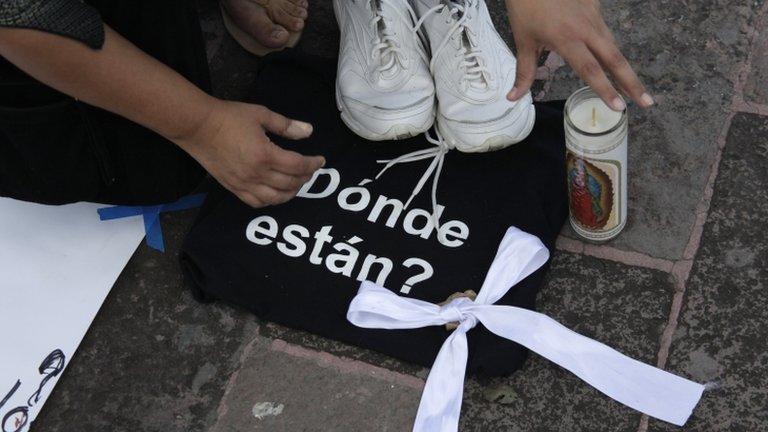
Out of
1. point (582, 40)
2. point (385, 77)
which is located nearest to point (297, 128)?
point (385, 77)

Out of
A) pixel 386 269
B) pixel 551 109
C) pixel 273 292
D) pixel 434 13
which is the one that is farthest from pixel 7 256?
pixel 551 109

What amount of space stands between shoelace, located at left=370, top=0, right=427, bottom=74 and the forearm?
35cm

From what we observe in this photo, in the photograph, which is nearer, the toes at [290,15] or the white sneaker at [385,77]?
the white sneaker at [385,77]

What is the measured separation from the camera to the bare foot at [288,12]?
5.59ft

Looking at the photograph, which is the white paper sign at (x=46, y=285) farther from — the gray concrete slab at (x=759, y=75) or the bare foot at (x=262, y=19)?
the gray concrete slab at (x=759, y=75)

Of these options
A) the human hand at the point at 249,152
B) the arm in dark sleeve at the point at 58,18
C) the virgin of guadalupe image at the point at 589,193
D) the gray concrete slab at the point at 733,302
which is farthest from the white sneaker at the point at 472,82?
the arm in dark sleeve at the point at 58,18

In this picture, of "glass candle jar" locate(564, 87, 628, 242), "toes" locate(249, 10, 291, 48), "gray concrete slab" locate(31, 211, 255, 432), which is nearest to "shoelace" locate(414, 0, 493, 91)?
"glass candle jar" locate(564, 87, 628, 242)

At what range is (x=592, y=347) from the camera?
4.33ft

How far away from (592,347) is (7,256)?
1.03 metres

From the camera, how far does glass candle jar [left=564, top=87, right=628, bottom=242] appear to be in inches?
49.3

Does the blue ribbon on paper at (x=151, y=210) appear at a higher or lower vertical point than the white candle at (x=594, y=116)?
lower

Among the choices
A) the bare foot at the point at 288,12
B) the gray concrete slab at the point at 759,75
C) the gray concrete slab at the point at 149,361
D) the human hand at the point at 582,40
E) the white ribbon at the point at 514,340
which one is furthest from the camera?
the bare foot at the point at 288,12

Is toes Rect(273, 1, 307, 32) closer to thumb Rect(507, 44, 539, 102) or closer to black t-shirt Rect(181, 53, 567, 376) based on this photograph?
black t-shirt Rect(181, 53, 567, 376)

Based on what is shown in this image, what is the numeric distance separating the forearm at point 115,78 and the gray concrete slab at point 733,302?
2.70 ft
